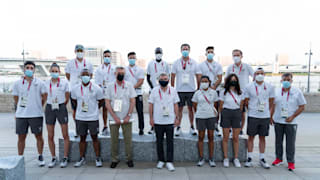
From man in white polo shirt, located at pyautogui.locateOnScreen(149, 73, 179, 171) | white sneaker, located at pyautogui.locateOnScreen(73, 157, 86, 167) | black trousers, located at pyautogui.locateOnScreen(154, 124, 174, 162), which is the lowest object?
white sneaker, located at pyautogui.locateOnScreen(73, 157, 86, 167)

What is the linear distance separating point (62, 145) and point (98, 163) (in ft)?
2.57

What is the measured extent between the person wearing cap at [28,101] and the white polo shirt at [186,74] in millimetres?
2561

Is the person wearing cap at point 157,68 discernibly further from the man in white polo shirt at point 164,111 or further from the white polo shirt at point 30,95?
the white polo shirt at point 30,95

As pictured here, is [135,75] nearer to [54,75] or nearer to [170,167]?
[54,75]

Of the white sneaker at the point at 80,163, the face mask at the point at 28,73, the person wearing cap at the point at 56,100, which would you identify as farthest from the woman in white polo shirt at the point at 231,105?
the face mask at the point at 28,73

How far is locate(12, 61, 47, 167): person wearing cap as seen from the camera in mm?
3760

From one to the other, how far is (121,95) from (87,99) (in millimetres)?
588

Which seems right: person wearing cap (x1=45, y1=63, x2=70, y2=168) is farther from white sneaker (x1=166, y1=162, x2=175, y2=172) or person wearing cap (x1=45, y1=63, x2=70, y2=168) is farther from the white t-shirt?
the white t-shirt

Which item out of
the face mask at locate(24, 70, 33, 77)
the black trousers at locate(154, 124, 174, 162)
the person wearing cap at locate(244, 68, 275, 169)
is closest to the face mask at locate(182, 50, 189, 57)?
the person wearing cap at locate(244, 68, 275, 169)

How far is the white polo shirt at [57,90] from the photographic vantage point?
147 inches

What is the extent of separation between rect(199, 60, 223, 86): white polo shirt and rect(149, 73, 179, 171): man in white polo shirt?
110cm

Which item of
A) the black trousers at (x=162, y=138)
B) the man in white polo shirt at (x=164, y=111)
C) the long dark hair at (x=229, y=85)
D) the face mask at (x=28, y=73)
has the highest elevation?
the face mask at (x=28, y=73)

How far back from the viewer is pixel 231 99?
12.2 ft

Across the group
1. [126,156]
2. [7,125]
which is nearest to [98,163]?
[126,156]
